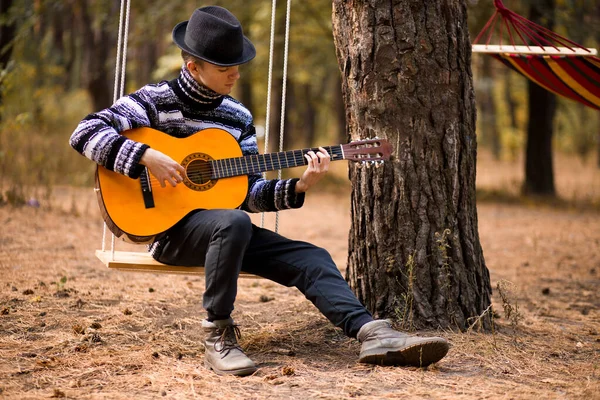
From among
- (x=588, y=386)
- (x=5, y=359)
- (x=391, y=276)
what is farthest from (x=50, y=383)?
(x=588, y=386)

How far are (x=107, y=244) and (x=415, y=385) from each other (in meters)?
4.31

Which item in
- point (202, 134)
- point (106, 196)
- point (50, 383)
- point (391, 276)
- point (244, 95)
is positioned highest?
point (244, 95)

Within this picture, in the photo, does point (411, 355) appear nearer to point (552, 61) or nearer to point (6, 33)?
point (552, 61)

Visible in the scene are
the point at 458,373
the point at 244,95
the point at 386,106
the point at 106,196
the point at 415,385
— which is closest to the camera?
the point at 415,385

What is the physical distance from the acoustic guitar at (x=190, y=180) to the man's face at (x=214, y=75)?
0.22 metres

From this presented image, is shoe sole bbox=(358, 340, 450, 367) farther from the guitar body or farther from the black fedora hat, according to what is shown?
the black fedora hat

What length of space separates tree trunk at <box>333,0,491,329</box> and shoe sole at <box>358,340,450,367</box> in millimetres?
395

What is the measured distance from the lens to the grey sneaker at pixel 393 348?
309 centimetres

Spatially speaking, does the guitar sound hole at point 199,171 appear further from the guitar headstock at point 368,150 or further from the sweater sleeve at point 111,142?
the guitar headstock at point 368,150

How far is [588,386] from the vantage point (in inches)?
117

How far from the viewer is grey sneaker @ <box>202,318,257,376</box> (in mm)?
3133

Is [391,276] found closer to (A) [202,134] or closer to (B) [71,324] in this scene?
(A) [202,134]

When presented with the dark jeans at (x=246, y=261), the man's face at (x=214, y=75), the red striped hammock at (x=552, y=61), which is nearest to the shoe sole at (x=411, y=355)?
the dark jeans at (x=246, y=261)

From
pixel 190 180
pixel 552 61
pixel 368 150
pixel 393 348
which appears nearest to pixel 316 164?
pixel 368 150
